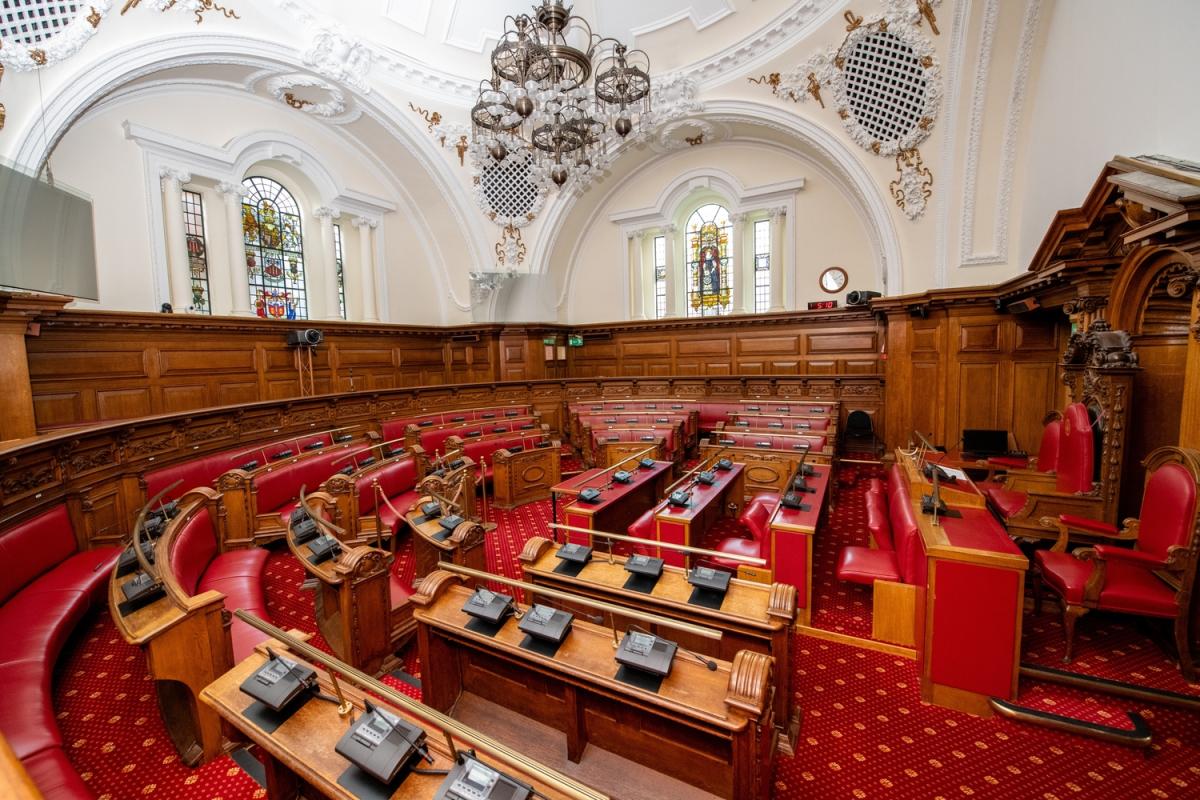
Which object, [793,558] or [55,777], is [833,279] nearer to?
[793,558]

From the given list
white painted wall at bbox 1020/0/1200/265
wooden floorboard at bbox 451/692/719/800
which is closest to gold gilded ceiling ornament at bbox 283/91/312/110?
wooden floorboard at bbox 451/692/719/800

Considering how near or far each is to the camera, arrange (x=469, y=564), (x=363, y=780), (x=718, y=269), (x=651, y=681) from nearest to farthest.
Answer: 1. (x=363, y=780)
2. (x=651, y=681)
3. (x=469, y=564)
4. (x=718, y=269)

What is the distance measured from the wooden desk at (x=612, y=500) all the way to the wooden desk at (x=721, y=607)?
1.22m

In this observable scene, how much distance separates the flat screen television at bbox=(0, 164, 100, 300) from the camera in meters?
5.23

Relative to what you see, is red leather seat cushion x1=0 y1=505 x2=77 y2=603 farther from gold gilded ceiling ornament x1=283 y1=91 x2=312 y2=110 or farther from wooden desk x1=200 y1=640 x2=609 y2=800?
gold gilded ceiling ornament x1=283 y1=91 x2=312 y2=110

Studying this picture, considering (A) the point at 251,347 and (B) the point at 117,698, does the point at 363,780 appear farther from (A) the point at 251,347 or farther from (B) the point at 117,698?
(A) the point at 251,347

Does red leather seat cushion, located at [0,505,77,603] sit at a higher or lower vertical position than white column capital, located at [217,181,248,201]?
lower

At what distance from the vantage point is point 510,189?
1173 cm

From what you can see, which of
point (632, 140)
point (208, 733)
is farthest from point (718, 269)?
point (208, 733)

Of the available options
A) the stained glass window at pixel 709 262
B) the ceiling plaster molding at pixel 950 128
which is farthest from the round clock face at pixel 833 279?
the ceiling plaster molding at pixel 950 128

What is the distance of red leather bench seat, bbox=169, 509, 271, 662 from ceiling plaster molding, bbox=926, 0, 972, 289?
10.0 metres

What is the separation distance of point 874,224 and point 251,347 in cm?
1212

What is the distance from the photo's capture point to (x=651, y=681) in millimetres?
1946

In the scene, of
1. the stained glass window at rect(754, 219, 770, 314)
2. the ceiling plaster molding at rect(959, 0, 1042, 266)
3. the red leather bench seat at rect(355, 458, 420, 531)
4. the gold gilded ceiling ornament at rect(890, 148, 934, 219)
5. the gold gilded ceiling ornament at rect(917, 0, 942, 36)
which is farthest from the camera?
the stained glass window at rect(754, 219, 770, 314)
